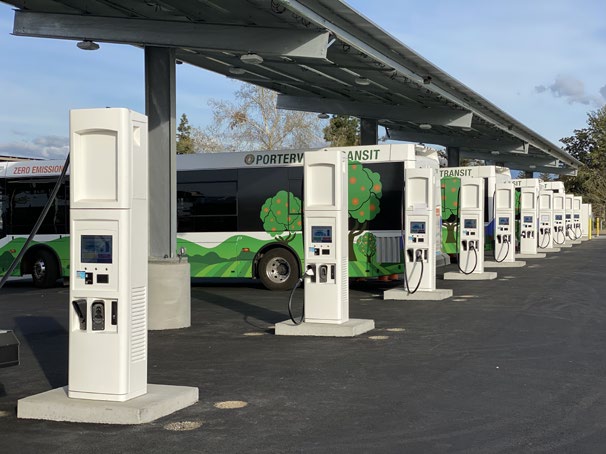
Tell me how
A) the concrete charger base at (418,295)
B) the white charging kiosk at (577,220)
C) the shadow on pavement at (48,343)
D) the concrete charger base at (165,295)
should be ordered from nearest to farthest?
the shadow on pavement at (48,343) → the concrete charger base at (165,295) → the concrete charger base at (418,295) → the white charging kiosk at (577,220)

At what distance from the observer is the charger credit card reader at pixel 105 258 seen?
22.5ft

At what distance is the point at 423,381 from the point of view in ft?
26.5

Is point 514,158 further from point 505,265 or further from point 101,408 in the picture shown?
point 101,408

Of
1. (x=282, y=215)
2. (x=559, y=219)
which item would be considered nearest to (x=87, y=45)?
(x=282, y=215)

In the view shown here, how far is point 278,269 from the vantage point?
1806 centimetres

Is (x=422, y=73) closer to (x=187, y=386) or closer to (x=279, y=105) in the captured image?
(x=279, y=105)

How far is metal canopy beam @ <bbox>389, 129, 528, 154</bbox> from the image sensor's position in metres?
31.3

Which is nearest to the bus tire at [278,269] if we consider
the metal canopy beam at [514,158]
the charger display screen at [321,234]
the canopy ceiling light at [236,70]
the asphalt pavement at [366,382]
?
the asphalt pavement at [366,382]

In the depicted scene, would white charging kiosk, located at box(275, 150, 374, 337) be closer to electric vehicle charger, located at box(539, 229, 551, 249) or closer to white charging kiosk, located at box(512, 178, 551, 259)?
white charging kiosk, located at box(512, 178, 551, 259)

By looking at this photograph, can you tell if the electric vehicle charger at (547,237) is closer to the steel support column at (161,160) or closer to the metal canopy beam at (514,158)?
the metal canopy beam at (514,158)

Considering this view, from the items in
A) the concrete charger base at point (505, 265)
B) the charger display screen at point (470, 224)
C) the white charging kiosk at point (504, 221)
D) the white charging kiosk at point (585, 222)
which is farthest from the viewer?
the white charging kiosk at point (585, 222)

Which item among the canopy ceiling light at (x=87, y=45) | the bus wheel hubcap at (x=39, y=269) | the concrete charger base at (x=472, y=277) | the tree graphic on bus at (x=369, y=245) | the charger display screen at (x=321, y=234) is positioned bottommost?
the concrete charger base at (x=472, y=277)

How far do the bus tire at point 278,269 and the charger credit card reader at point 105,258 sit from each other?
10808 mm

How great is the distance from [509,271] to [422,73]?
7.59m
